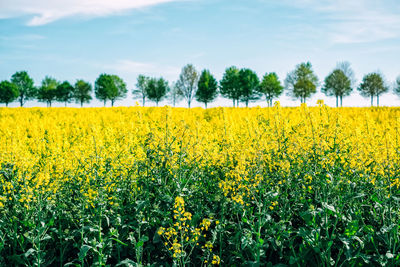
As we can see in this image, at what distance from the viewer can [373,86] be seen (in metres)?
54.1

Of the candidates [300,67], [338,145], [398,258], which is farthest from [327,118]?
[300,67]

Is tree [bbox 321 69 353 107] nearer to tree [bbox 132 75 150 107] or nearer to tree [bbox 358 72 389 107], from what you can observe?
tree [bbox 358 72 389 107]

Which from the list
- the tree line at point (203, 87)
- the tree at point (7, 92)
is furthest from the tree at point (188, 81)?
the tree at point (7, 92)

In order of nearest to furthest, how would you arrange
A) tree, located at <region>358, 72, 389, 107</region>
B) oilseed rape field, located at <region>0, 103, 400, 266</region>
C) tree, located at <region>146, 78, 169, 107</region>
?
oilseed rape field, located at <region>0, 103, 400, 266</region>
tree, located at <region>358, 72, 389, 107</region>
tree, located at <region>146, 78, 169, 107</region>

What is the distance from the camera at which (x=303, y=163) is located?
443 centimetres

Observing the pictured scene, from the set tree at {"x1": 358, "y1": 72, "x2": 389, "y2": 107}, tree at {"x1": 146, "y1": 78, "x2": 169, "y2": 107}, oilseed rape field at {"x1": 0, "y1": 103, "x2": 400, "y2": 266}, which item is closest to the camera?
oilseed rape field at {"x1": 0, "y1": 103, "x2": 400, "y2": 266}

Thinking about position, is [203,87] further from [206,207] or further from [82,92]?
[206,207]

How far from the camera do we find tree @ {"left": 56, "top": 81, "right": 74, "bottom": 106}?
7306 cm

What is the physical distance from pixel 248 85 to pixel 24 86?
54719 millimetres

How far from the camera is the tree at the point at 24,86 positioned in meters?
74.6

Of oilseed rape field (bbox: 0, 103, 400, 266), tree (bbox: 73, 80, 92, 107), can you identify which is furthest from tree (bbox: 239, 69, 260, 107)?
oilseed rape field (bbox: 0, 103, 400, 266)

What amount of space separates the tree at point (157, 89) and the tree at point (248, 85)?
61.9 feet

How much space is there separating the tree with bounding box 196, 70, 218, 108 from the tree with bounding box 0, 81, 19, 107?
Answer: 41639mm

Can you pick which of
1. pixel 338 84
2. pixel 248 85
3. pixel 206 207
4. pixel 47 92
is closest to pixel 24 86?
pixel 47 92
